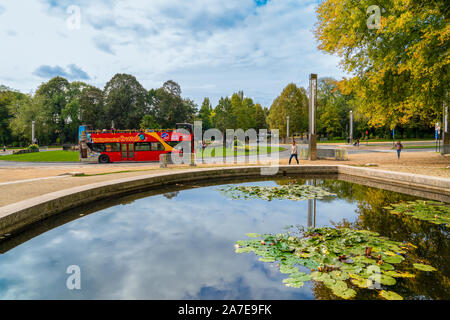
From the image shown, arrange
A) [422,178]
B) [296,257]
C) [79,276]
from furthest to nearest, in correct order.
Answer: [422,178], [296,257], [79,276]

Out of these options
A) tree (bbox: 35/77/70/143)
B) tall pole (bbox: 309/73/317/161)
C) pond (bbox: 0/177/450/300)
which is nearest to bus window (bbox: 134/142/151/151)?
tall pole (bbox: 309/73/317/161)

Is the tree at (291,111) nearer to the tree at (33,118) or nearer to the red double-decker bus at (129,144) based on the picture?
the red double-decker bus at (129,144)

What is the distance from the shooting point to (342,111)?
2908 inches

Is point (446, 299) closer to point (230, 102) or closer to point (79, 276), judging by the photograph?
point (79, 276)

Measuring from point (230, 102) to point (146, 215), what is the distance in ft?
182

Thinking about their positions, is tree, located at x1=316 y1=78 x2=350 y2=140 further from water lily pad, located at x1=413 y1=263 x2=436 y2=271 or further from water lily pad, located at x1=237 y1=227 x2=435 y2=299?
water lily pad, located at x1=413 y1=263 x2=436 y2=271

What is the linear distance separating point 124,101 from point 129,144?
39.1m

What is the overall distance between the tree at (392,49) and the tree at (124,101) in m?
48.9

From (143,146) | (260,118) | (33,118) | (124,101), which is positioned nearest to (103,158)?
(143,146)

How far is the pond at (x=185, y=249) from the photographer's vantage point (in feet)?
12.9

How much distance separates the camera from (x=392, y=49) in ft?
49.3

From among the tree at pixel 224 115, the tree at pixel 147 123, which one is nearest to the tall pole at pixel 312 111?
the tree at pixel 147 123

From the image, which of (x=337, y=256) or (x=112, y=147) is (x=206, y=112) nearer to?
(x=112, y=147)
